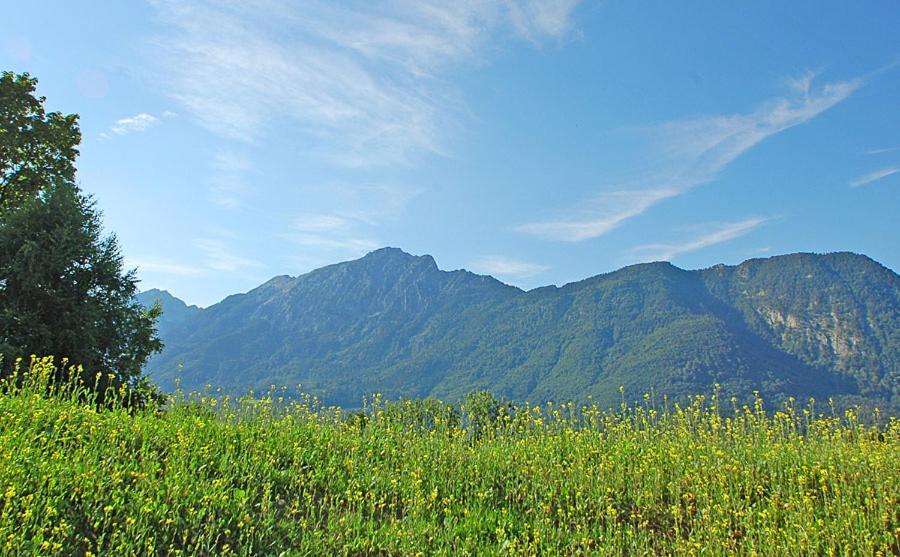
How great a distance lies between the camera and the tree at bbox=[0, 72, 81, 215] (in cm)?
2541

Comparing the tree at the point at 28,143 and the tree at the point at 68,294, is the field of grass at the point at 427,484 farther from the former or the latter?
the tree at the point at 28,143

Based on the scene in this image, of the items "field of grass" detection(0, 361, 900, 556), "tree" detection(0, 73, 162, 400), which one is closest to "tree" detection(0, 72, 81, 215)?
"tree" detection(0, 73, 162, 400)

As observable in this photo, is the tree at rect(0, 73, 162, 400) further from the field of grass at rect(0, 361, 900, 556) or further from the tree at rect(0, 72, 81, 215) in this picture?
the field of grass at rect(0, 361, 900, 556)

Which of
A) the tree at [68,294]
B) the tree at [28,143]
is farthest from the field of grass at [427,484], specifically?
the tree at [28,143]

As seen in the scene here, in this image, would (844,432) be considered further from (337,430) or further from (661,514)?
(337,430)

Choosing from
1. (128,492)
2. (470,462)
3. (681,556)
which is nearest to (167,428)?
(128,492)

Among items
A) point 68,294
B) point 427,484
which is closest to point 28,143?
point 68,294

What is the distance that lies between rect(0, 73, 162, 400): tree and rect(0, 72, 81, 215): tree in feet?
5.68

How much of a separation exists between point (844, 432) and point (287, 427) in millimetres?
10043

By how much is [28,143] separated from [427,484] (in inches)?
1143

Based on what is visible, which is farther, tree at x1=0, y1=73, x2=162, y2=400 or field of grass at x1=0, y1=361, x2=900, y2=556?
tree at x1=0, y1=73, x2=162, y2=400

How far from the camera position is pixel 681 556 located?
6.38m

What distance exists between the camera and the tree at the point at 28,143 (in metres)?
25.4

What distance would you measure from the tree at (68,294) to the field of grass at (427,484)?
12.1 meters
